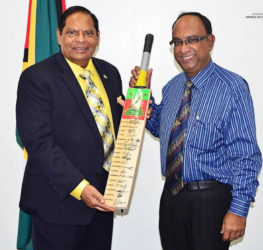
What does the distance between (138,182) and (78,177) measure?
119 cm

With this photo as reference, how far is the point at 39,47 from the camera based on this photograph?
8.54 feet

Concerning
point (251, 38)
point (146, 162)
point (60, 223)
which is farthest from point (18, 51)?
point (251, 38)

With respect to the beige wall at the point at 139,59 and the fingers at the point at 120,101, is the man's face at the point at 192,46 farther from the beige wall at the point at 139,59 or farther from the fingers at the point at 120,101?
the beige wall at the point at 139,59

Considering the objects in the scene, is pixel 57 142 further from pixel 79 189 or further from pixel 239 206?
pixel 239 206

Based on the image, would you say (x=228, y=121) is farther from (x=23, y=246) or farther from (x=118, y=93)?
(x=23, y=246)

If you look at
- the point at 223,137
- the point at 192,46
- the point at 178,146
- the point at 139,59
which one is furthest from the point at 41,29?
the point at 223,137

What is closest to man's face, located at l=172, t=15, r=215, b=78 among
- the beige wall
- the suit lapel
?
the suit lapel

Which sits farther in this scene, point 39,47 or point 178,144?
point 39,47

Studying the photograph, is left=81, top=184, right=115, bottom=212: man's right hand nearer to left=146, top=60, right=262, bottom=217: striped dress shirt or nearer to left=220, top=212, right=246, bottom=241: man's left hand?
left=146, top=60, right=262, bottom=217: striped dress shirt

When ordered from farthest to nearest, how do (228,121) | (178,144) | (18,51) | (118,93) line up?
1. (18,51)
2. (118,93)
3. (178,144)
4. (228,121)

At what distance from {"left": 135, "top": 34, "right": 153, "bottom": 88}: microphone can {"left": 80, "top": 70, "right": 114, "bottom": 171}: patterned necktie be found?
0.25 metres

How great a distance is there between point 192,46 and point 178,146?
496 mm

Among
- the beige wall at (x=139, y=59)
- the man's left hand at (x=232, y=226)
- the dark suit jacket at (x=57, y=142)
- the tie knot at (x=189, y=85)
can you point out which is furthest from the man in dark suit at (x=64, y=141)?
the beige wall at (x=139, y=59)

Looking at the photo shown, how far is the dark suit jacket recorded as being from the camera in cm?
181
